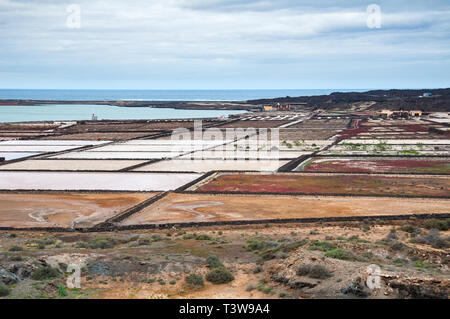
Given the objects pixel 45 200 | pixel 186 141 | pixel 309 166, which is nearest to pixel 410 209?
pixel 309 166

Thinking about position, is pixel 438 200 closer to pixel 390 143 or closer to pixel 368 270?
pixel 368 270

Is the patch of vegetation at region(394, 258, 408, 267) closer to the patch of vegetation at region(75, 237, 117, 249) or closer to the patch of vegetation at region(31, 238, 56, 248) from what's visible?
the patch of vegetation at region(75, 237, 117, 249)

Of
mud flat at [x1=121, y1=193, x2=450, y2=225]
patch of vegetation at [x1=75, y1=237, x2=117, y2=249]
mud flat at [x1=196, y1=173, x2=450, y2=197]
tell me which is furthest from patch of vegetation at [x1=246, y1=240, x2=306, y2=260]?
mud flat at [x1=196, y1=173, x2=450, y2=197]

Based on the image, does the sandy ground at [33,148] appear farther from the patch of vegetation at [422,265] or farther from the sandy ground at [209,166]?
the patch of vegetation at [422,265]

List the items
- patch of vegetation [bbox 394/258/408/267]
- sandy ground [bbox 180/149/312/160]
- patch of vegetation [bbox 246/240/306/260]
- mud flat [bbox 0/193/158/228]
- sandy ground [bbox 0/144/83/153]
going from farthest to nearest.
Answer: sandy ground [bbox 0/144/83/153] < sandy ground [bbox 180/149/312/160] < mud flat [bbox 0/193/158/228] < patch of vegetation [bbox 246/240/306/260] < patch of vegetation [bbox 394/258/408/267]

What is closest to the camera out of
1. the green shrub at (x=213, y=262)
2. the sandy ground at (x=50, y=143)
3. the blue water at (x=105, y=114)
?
the green shrub at (x=213, y=262)

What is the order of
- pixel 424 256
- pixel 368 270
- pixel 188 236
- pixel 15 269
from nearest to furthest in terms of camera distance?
pixel 368 270, pixel 15 269, pixel 424 256, pixel 188 236

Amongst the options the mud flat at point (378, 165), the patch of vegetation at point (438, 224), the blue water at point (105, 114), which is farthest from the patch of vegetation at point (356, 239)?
the blue water at point (105, 114)
